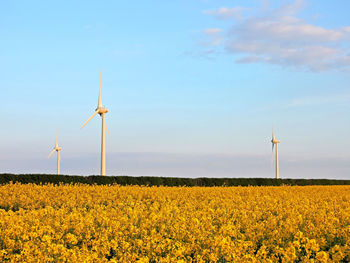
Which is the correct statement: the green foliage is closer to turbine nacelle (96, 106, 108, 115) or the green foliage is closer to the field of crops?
turbine nacelle (96, 106, 108, 115)

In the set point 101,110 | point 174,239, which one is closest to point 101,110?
point 101,110

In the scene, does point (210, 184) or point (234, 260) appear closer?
point (234, 260)

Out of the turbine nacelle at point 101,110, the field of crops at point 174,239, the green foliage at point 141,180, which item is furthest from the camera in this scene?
the turbine nacelle at point 101,110

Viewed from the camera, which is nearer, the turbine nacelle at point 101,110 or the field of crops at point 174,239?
the field of crops at point 174,239

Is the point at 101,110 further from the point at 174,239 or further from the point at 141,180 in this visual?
the point at 174,239

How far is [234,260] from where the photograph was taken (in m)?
7.43

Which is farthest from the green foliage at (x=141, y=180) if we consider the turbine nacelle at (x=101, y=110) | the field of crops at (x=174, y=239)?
the field of crops at (x=174, y=239)

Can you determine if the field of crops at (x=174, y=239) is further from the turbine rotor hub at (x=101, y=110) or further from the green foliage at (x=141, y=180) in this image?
the turbine rotor hub at (x=101, y=110)

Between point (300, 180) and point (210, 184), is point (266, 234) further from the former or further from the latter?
point (300, 180)

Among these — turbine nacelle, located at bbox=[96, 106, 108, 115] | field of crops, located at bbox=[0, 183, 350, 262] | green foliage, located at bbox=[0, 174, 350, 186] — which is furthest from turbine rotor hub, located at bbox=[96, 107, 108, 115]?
field of crops, located at bbox=[0, 183, 350, 262]

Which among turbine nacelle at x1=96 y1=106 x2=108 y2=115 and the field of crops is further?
turbine nacelle at x1=96 y1=106 x2=108 y2=115

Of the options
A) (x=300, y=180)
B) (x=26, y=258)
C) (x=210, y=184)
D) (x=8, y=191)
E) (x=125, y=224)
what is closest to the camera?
(x=26, y=258)

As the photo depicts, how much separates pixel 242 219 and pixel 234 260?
16.5 ft

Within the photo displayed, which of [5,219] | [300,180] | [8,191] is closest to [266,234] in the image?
[5,219]
